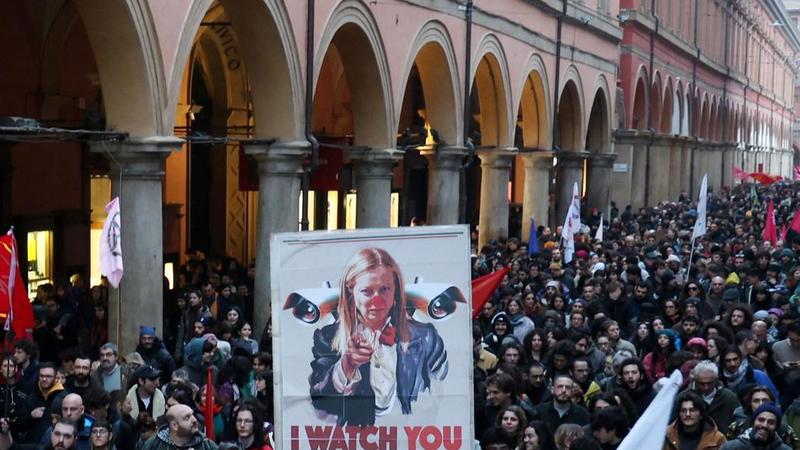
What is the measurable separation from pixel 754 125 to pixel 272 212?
68.3 m

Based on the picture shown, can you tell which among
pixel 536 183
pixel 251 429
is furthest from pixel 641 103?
pixel 251 429

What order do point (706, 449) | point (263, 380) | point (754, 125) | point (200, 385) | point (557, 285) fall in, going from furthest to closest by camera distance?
point (754, 125), point (557, 285), point (200, 385), point (263, 380), point (706, 449)

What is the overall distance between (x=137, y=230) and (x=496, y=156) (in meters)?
13.4

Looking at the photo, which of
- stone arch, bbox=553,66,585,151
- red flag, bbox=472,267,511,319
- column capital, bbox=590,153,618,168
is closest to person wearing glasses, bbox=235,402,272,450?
red flag, bbox=472,267,511,319

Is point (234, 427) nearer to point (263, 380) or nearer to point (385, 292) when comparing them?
point (263, 380)

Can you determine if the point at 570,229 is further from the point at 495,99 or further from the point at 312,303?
the point at 312,303

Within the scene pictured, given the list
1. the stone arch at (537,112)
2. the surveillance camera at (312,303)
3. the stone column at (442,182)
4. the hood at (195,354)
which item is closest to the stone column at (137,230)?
the hood at (195,354)

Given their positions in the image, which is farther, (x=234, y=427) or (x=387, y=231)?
(x=234, y=427)

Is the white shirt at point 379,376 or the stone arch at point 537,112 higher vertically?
the stone arch at point 537,112

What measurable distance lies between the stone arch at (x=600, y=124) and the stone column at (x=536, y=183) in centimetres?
646

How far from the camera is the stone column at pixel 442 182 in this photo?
24.3 metres

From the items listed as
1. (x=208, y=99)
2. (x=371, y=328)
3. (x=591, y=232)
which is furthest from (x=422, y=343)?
(x=591, y=232)

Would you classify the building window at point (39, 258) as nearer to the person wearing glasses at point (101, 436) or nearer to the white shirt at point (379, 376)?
the person wearing glasses at point (101, 436)

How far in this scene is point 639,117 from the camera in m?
44.4
